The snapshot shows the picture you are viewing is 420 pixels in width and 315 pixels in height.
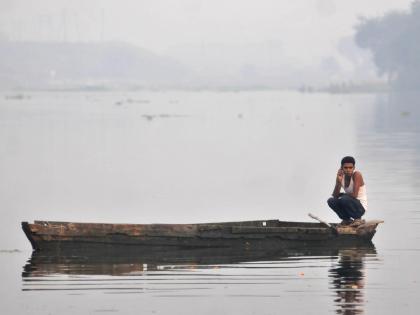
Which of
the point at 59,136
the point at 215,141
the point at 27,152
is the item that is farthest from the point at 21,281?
the point at 59,136

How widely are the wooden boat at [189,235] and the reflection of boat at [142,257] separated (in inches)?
3.5

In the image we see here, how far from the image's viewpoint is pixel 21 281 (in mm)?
19906

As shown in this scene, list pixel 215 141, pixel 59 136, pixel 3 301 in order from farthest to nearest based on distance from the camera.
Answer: pixel 59 136, pixel 215 141, pixel 3 301

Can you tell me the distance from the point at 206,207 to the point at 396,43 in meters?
147

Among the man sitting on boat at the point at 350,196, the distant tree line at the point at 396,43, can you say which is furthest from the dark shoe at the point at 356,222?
the distant tree line at the point at 396,43

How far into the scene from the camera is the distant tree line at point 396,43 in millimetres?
173875

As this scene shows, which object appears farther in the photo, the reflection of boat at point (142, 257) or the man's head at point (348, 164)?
the man's head at point (348, 164)

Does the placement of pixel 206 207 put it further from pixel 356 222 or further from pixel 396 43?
pixel 396 43

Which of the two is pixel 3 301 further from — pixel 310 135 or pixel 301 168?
pixel 310 135

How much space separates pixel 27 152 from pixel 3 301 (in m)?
33.9

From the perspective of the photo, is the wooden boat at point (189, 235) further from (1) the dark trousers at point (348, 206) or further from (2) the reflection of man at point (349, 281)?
(2) the reflection of man at point (349, 281)

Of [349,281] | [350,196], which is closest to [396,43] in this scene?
[350,196]

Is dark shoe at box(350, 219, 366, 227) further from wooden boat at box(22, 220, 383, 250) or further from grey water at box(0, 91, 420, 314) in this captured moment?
grey water at box(0, 91, 420, 314)

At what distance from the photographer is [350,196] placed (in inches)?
890
